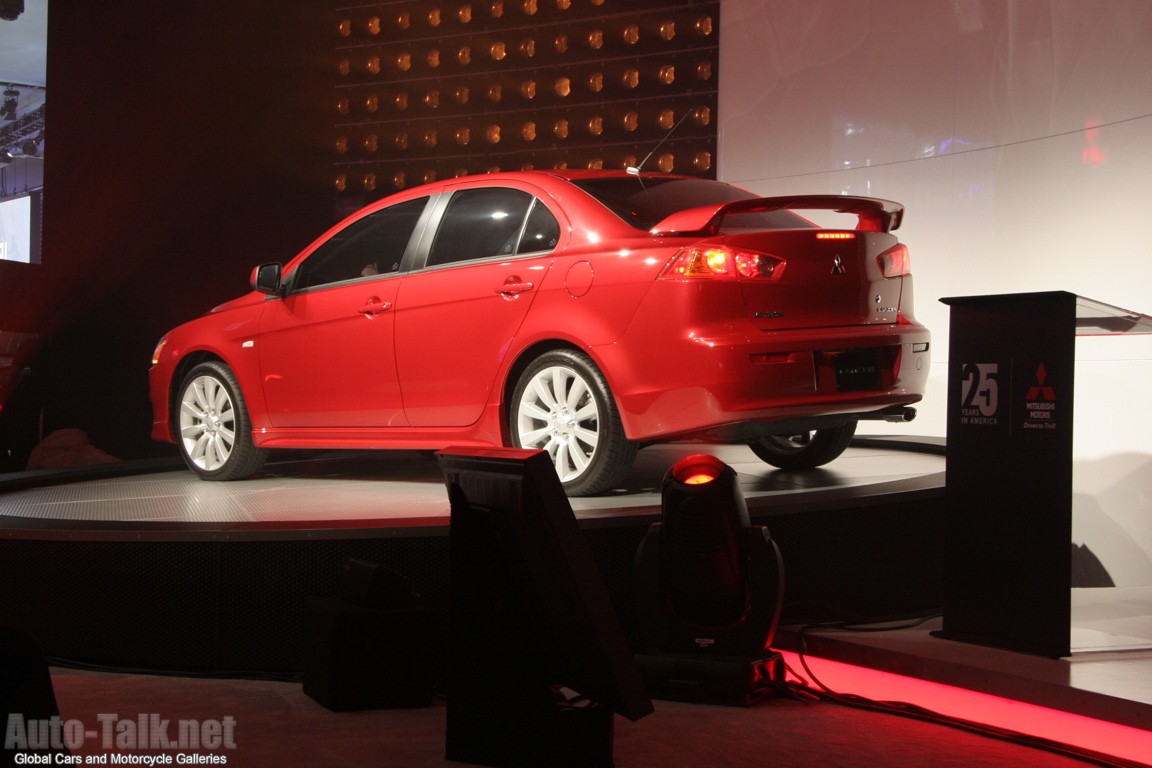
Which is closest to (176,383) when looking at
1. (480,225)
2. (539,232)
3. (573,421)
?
(480,225)

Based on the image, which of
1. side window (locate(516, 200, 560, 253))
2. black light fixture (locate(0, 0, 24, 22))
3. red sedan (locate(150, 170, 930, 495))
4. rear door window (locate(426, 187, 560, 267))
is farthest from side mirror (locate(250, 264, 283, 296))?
black light fixture (locate(0, 0, 24, 22))

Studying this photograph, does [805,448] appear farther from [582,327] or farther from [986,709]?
[986,709]

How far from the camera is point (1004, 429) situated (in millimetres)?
2996

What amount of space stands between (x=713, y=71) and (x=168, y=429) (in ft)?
13.9

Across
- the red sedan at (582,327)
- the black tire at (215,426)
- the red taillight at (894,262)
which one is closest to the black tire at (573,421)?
the red sedan at (582,327)

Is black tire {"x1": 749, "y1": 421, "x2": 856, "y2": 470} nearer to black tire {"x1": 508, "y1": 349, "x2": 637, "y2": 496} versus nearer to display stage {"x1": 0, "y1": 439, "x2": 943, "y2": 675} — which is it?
display stage {"x1": 0, "y1": 439, "x2": 943, "y2": 675}

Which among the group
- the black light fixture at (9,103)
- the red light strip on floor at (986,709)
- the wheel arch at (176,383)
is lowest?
the red light strip on floor at (986,709)

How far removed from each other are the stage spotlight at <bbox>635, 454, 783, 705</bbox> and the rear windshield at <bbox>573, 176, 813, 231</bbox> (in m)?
1.18

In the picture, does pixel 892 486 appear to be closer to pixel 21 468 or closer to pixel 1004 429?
pixel 1004 429

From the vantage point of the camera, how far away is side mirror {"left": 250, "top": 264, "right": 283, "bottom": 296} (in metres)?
4.91

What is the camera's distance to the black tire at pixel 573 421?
377 centimetres

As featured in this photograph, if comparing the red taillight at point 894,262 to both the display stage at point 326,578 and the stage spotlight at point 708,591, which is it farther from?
the stage spotlight at point 708,591

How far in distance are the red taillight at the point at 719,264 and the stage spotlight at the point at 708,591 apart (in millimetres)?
776

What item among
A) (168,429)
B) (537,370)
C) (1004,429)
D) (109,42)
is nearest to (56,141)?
(109,42)
